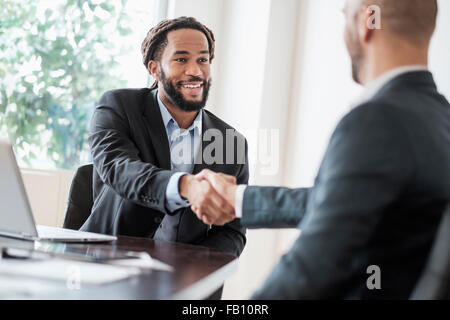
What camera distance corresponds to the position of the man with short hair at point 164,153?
6.30 ft

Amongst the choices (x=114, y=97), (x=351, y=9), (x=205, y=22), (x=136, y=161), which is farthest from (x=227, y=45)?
(x=351, y=9)

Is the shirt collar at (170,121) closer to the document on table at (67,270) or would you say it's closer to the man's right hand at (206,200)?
the man's right hand at (206,200)

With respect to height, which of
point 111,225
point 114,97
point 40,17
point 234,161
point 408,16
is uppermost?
point 40,17

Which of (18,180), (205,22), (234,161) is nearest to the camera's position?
(18,180)

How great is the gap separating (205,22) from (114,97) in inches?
65.5

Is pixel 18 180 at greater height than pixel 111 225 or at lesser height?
greater

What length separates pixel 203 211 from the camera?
1.88 m

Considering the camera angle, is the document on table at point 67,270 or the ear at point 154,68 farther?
the ear at point 154,68

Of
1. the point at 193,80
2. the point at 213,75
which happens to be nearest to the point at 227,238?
the point at 193,80

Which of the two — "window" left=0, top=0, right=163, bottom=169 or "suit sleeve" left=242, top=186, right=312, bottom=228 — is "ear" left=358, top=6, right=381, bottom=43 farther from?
"window" left=0, top=0, right=163, bottom=169

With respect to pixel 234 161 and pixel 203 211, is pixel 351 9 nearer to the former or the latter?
pixel 203 211

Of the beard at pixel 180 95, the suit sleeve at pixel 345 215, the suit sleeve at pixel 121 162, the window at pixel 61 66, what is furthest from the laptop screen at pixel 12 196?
the window at pixel 61 66

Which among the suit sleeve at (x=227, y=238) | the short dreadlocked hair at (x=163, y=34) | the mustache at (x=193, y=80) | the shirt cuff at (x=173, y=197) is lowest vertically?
the suit sleeve at (x=227, y=238)

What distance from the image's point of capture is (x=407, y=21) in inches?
49.3
